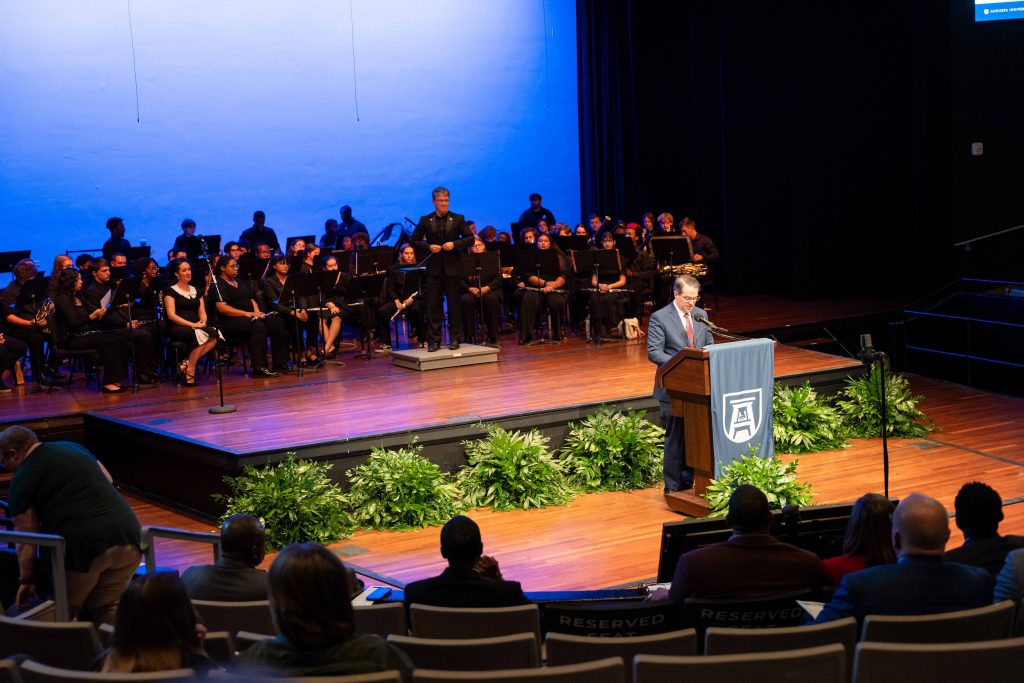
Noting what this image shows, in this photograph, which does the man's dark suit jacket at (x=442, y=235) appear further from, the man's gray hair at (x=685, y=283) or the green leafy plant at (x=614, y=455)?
the man's gray hair at (x=685, y=283)

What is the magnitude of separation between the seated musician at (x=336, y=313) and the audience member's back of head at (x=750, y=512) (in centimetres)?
764

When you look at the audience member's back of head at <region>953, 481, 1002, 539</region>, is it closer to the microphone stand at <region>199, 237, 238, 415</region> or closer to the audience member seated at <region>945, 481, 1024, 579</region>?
the audience member seated at <region>945, 481, 1024, 579</region>

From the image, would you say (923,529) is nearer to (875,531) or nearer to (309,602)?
(875,531)

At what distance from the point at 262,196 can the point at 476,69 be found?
3.34 m

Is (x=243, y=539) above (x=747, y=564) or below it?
above

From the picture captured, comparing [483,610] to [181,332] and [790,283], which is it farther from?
[790,283]

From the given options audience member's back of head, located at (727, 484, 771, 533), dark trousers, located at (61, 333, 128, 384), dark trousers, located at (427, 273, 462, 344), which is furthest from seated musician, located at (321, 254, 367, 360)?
audience member's back of head, located at (727, 484, 771, 533)

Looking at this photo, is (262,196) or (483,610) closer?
(483,610)

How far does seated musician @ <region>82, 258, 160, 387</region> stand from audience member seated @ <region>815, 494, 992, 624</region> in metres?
8.04

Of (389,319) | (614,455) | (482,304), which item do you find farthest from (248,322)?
(614,455)

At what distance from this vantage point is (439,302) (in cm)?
1119

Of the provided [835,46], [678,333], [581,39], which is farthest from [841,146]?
[678,333]

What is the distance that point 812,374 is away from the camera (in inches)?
405

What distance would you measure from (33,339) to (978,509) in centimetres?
838
